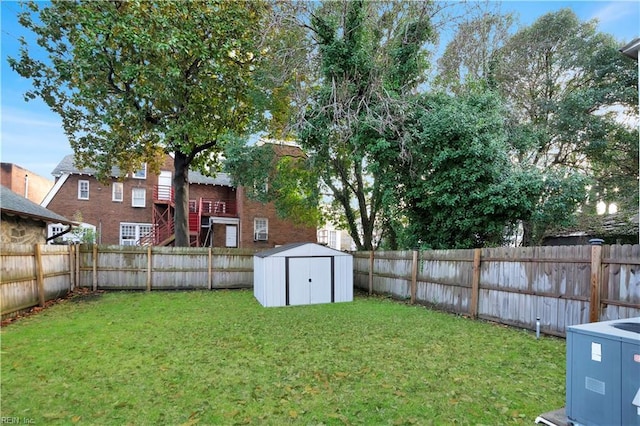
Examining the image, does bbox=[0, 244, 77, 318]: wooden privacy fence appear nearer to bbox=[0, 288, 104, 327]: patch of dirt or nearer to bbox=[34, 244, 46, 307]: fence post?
bbox=[34, 244, 46, 307]: fence post

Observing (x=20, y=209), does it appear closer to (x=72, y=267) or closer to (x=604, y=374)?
(x=72, y=267)

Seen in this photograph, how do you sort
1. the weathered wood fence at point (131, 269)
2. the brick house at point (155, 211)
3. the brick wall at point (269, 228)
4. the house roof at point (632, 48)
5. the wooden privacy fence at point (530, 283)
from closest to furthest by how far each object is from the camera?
the wooden privacy fence at point (530, 283) → the house roof at point (632, 48) → the weathered wood fence at point (131, 269) → the brick house at point (155, 211) → the brick wall at point (269, 228)

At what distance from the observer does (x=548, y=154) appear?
53.9 feet

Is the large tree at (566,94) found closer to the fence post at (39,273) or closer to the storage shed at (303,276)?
the storage shed at (303,276)

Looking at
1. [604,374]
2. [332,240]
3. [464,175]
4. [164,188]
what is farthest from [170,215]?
[604,374]

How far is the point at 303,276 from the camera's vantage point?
1067cm

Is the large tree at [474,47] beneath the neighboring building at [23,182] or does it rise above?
above

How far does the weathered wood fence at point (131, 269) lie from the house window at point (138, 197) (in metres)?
12.0

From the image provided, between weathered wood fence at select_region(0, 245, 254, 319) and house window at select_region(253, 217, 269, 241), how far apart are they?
31.1ft

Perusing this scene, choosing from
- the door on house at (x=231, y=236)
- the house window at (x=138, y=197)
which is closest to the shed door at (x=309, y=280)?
the door on house at (x=231, y=236)

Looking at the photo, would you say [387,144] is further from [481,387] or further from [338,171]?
[481,387]

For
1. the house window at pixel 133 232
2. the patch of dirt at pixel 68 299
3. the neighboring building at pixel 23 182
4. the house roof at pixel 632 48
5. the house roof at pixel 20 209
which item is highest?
the house roof at pixel 632 48

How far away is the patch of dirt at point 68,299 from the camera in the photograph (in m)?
7.94

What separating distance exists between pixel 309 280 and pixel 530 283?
19.4 ft
